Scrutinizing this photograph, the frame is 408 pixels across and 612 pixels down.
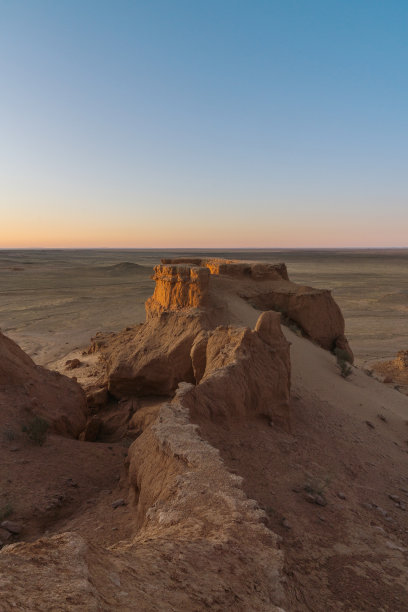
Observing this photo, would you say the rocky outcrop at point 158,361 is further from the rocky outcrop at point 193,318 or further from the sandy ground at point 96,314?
the sandy ground at point 96,314

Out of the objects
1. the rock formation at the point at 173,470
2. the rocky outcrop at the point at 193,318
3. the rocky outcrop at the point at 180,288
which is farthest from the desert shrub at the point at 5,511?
the rocky outcrop at the point at 180,288

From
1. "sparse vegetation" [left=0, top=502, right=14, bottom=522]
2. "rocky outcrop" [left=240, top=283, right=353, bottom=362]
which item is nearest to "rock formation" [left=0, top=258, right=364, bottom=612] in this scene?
"sparse vegetation" [left=0, top=502, right=14, bottom=522]

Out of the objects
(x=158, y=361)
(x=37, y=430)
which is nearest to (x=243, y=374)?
(x=158, y=361)

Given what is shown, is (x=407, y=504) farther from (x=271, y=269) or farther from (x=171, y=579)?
(x=271, y=269)

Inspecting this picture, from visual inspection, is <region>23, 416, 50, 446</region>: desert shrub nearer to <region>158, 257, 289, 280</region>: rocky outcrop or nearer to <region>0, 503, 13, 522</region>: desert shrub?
<region>0, 503, 13, 522</region>: desert shrub

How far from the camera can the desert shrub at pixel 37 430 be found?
611 centimetres

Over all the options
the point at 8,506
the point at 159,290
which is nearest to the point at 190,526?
the point at 8,506

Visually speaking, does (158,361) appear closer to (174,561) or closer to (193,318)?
(193,318)

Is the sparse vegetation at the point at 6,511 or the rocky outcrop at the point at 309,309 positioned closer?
the sparse vegetation at the point at 6,511

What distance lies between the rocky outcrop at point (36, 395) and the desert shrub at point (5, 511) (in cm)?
202

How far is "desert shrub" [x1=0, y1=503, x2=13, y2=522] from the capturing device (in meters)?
4.50

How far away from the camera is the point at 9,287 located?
3725 cm

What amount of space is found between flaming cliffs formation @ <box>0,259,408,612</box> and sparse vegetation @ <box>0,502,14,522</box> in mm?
92

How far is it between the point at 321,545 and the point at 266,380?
2.96 meters
